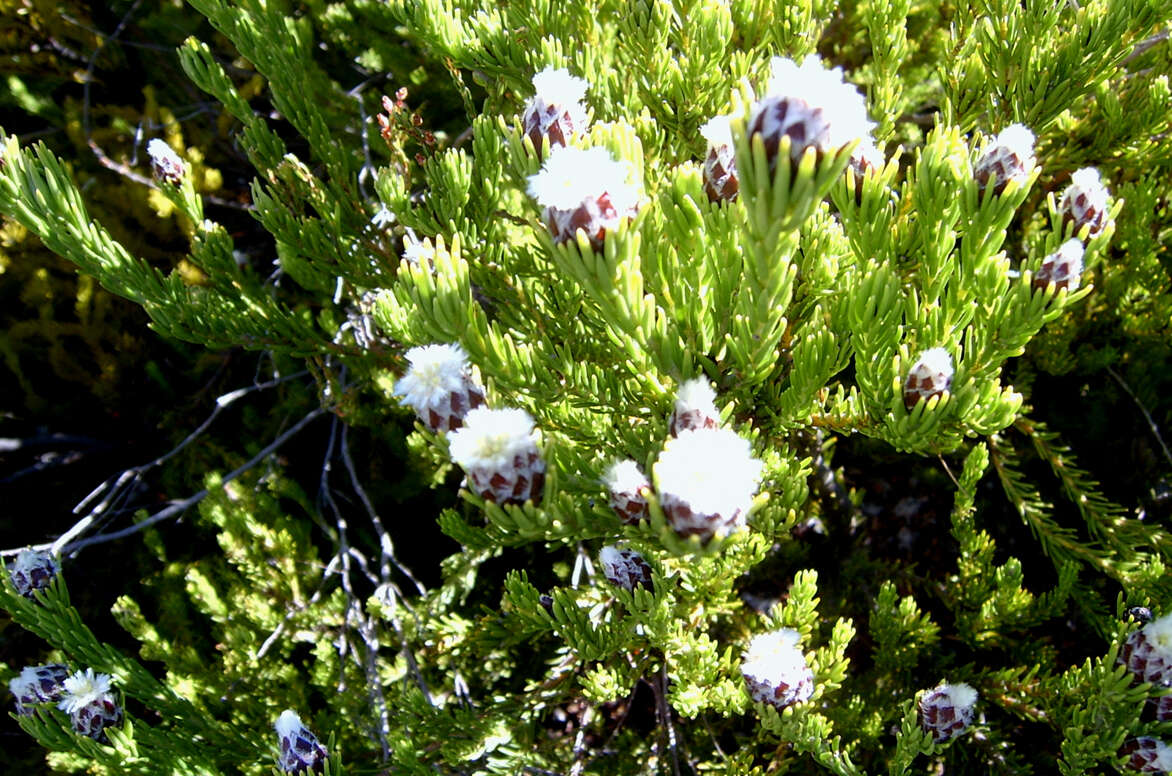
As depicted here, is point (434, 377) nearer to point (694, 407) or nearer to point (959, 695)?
point (694, 407)

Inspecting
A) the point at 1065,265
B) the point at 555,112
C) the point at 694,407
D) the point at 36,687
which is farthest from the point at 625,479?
the point at 36,687

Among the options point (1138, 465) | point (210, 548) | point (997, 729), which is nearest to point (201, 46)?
point (210, 548)

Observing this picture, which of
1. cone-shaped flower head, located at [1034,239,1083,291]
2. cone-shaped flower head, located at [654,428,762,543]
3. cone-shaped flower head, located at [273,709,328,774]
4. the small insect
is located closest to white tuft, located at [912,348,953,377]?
cone-shaped flower head, located at [1034,239,1083,291]

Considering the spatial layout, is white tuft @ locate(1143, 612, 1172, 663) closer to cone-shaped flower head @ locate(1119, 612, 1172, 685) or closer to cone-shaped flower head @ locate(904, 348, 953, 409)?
cone-shaped flower head @ locate(1119, 612, 1172, 685)

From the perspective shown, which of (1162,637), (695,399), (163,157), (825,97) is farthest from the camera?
(163,157)

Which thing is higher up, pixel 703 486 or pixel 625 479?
pixel 625 479

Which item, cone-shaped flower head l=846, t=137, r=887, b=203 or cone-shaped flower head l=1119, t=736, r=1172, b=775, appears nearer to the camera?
cone-shaped flower head l=846, t=137, r=887, b=203

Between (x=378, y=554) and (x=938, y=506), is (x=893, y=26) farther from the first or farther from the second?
(x=378, y=554)
